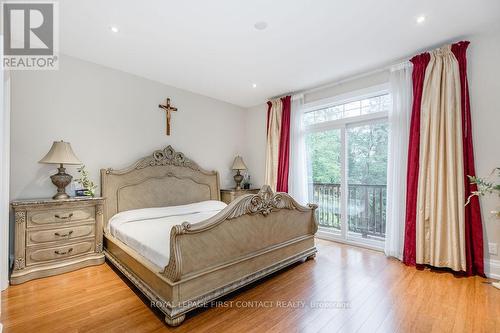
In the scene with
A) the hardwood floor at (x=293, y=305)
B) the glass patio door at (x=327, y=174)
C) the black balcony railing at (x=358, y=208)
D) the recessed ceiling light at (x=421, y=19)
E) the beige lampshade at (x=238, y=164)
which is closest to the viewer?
the hardwood floor at (x=293, y=305)

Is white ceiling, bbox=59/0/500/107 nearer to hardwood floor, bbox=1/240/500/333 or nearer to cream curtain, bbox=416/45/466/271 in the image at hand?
cream curtain, bbox=416/45/466/271

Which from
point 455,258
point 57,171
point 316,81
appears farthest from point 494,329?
point 57,171

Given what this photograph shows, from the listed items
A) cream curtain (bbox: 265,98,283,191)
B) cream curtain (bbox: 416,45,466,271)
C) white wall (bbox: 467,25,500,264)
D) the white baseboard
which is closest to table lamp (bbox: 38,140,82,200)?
cream curtain (bbox: 265,98,283,191)

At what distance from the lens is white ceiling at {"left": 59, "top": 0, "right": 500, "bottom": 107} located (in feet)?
7.27

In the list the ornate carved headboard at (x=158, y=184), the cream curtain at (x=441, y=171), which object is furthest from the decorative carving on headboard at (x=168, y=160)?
the cream curtain at (x=441, y=171)

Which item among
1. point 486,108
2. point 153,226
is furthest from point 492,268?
point 153,226

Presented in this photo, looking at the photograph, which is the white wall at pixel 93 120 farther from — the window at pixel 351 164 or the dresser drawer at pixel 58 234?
the window at pixel 351 164

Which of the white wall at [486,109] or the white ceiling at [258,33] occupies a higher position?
the white ceiling at [258,33]

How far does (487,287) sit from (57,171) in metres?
4.84

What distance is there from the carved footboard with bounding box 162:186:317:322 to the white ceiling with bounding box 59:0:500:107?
5.65 feet

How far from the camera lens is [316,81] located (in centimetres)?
390

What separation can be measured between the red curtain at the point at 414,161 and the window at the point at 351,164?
0.46m

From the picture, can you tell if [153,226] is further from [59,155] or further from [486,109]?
[486,109]

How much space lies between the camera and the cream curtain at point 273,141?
15.0 feet
